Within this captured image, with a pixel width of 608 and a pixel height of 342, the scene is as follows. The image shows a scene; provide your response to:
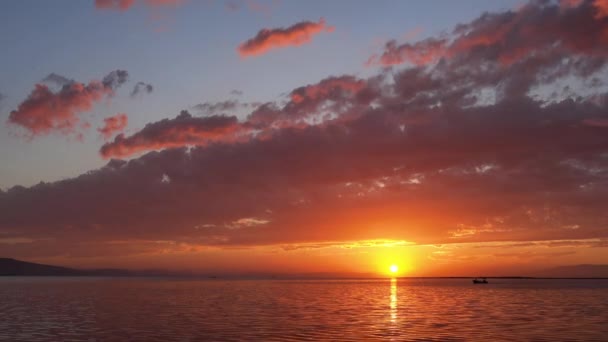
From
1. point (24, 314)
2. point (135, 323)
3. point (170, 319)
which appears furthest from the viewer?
point (24, 314)

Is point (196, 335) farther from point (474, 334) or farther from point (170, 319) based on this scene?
point (474, 334)

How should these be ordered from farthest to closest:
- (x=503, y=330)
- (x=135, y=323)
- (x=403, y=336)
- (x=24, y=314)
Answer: (x=24, y=314), (x=135, y=323), (x=503, y=330), (x=403, y=336)

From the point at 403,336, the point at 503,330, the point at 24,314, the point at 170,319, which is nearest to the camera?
the point at 403,336

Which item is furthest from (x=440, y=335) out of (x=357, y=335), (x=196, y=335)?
(x=196, y=335)

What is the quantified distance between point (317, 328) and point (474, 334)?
41.6 feet

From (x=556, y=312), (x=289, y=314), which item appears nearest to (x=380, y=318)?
(x=289, y=314)

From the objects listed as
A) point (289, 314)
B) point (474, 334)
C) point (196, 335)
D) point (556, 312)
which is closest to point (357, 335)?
point (474, 334)

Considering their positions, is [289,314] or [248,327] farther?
[289,314]

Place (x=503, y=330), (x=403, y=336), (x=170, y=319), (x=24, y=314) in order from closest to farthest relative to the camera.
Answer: (x=403, y=336)
(x=503, y=330)
(x=170, y=319)
(x=24, y=314)

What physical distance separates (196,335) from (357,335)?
12.3m

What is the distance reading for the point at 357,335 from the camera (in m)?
43.9

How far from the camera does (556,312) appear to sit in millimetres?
66125

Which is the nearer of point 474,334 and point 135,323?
point 474,334

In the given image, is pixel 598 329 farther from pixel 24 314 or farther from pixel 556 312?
pixel 24 314
